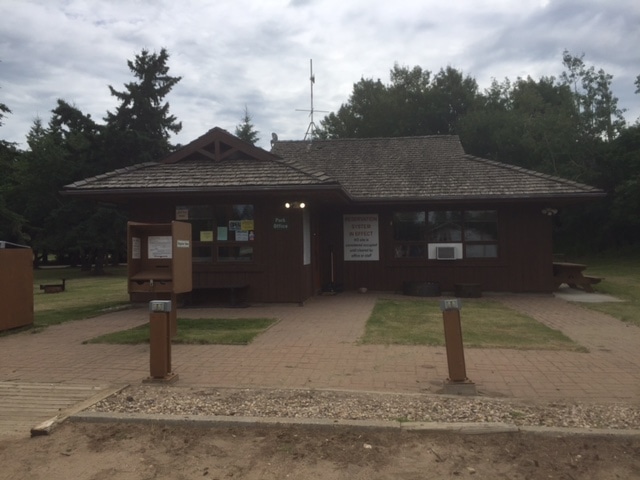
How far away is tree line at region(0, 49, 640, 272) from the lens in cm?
3244

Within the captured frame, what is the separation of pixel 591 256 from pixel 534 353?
97.9 ft

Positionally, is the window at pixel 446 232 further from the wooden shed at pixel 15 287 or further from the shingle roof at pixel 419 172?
the wooden shed at pixel 15 287

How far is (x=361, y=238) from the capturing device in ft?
54.0

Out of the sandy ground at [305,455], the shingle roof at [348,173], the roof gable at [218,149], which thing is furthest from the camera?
the roof gable at [218,149]

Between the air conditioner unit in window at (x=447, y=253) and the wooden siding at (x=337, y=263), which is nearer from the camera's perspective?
the wooden siding at (x=337, y=263)

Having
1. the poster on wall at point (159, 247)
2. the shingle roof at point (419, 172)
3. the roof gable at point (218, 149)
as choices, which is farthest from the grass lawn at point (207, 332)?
the shingle roof at point (419, 172)

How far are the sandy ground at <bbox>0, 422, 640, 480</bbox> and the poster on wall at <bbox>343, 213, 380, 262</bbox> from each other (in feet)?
39.1

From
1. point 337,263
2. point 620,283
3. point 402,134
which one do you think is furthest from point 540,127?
point 337,263

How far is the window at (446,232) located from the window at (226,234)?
5.04 m

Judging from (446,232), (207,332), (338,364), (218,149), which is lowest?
(338,364)

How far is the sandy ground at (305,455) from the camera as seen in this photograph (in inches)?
154

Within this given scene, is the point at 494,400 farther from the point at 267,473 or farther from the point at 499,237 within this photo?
the point at 499,237

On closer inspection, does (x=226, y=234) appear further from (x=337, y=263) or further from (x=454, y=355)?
(x=454, y=355)

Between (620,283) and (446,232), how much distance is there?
7.39m
